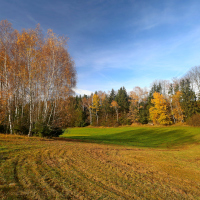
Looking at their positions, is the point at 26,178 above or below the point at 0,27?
below

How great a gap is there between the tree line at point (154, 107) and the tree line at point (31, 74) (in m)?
16.0

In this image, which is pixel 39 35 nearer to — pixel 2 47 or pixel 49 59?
pixel 49 59

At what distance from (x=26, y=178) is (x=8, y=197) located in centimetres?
107

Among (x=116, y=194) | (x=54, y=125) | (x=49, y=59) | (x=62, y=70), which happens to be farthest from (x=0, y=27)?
(x=116, y=194)

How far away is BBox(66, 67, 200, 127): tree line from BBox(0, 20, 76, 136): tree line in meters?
16.0

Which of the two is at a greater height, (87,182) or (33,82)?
(33,82)

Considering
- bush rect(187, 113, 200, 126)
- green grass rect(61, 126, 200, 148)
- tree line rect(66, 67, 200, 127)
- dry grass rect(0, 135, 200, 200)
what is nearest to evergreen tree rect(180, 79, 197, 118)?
tree line rect(66, 67, 200, 127)

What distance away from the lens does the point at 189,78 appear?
48.2 m

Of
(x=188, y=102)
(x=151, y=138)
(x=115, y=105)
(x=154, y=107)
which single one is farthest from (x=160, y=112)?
(x=151, y=138)

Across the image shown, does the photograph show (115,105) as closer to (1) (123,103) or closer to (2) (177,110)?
(1) (123,103)

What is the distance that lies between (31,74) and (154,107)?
41101 mm

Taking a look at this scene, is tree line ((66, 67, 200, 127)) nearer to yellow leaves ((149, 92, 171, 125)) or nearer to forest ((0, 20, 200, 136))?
yellow leaves ((149, 92, 171, 125))

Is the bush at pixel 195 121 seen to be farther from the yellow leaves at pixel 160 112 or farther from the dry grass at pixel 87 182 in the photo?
the dry grass at pixel 87 182

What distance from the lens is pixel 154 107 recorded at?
4612 cm
